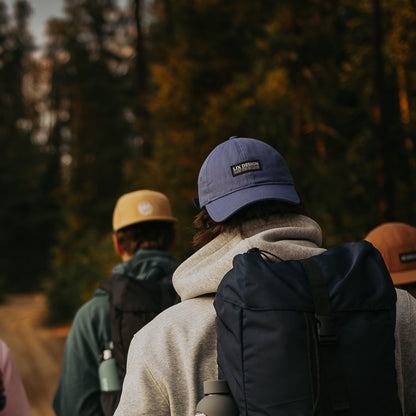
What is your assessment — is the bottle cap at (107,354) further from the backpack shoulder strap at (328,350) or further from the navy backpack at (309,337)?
the backpack shoulder strap at (328,350)

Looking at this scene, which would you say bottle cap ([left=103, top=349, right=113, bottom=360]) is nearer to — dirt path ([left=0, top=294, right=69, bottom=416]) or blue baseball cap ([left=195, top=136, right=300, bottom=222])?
blue baseball cap ([left=195, top=136, right=300, bottom=222])

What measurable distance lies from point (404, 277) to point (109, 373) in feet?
4.44

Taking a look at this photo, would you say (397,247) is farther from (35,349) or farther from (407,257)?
(35,349)

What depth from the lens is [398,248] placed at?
9.05 ft

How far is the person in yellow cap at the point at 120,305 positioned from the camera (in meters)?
2.72

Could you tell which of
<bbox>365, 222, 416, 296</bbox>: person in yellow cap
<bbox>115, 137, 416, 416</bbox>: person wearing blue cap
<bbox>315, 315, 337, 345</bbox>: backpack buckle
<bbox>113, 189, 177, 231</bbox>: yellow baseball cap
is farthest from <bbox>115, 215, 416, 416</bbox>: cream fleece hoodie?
<bbox>113, 189, 177, 231</bbox>: yellow baseball cap

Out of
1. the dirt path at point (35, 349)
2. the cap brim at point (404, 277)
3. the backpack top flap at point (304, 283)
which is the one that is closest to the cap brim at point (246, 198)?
the backpack top flap at point (304, 283)

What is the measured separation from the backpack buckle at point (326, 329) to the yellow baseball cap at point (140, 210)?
182cm

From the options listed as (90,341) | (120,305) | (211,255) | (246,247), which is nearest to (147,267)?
(120,305)

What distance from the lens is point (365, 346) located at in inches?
54.6

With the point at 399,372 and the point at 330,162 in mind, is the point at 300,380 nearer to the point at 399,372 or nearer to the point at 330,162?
the point at 399,372

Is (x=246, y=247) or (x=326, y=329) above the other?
(x=246, y=247)

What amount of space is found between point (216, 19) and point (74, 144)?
8437 mm

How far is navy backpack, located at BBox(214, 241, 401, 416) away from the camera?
1.33 meters
